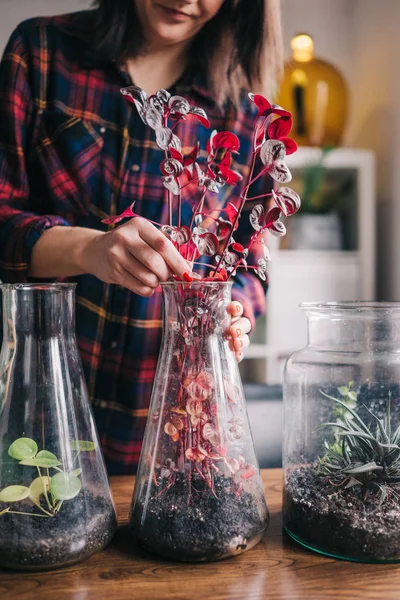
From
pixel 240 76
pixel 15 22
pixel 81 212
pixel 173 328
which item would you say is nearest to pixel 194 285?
pixel 173 328

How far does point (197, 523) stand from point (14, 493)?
167 millimetres

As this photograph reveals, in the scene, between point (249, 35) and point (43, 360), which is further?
point (249, 35)

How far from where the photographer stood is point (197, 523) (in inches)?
21.3

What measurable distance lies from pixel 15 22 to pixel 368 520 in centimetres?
231

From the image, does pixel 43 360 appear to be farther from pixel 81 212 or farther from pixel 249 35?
pixel 249 35

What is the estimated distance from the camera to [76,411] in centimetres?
58

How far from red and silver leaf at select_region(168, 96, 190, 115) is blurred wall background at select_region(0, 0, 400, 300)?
1789 millimetres

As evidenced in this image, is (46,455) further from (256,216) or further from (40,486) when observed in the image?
(256,216)

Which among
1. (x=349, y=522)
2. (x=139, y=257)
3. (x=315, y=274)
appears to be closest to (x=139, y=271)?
(x=139, y=257)

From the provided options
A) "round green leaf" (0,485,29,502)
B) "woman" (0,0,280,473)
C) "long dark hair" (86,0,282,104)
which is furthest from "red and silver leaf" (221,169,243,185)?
"long dark hair" (86,0,282,104)

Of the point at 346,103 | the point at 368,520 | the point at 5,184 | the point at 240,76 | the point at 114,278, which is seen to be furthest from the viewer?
the point at 346,103

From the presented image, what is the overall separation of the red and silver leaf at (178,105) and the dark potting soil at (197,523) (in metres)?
0.34

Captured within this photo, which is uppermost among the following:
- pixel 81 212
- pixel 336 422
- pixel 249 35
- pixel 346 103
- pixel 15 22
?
pixel 15 22

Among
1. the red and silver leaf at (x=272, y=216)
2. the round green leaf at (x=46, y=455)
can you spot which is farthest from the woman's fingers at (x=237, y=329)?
the round green leaf at (x=46, y=455)
